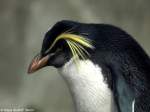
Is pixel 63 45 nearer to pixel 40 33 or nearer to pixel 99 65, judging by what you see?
pixel 99 65

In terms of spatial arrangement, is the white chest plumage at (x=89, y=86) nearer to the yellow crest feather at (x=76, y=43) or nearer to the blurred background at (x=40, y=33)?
the yellow crest feather at (x=76, y=43)

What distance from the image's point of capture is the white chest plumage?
2064mm

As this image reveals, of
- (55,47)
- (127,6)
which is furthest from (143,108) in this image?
(127,6)

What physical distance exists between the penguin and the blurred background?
234 cm

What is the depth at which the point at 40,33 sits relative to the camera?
14.8 feet

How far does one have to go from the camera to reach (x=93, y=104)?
2.08m

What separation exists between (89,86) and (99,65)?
7 centimetres

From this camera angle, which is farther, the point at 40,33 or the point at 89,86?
the point at 40,33

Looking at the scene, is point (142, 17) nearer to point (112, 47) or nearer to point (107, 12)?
point (107, 12)

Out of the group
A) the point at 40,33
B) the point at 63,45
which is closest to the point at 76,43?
the point at 63,45

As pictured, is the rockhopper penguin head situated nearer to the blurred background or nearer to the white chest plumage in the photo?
the white chest plumage

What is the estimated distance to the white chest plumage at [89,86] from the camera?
2064 millimetres

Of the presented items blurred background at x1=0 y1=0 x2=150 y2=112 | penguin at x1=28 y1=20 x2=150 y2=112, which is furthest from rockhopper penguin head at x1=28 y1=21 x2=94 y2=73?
blurred background at x1=0 y1=0 x2=150 y2=112

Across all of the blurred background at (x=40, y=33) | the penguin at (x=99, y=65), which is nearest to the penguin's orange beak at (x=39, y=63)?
the penguin at (x=99, y=65)
